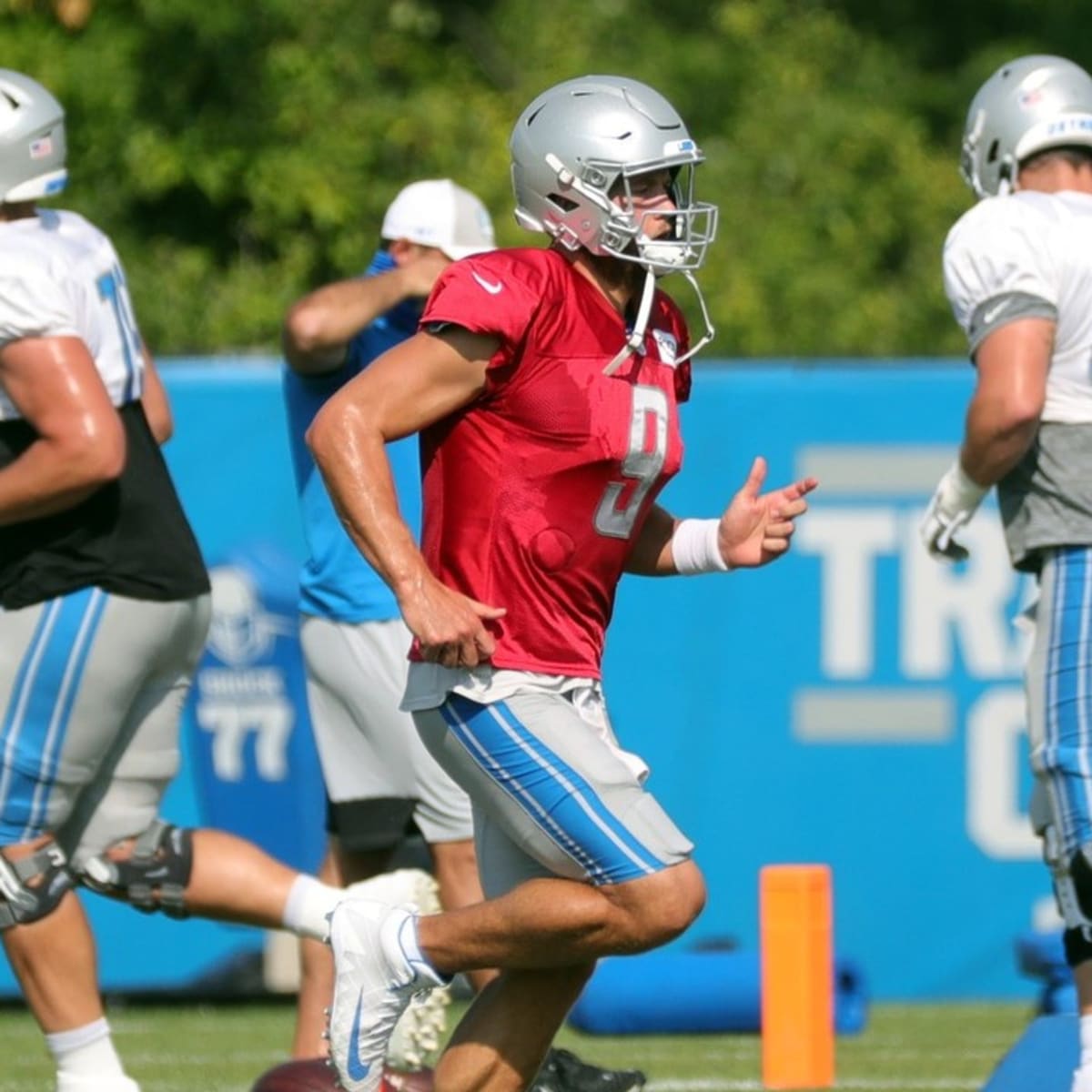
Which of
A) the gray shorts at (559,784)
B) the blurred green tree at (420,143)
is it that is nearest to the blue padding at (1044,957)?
the gray shorts at (559,784)

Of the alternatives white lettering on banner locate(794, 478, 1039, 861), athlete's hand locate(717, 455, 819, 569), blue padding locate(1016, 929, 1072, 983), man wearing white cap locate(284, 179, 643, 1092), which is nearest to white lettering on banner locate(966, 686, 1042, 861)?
white lettering on banner locate(794, 478, 1039, 861)

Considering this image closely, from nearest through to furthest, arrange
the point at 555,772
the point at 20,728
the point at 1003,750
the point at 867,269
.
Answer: the point at 555,772 → the point at 20,728 → the point at 1003,750 → the point at 867,269

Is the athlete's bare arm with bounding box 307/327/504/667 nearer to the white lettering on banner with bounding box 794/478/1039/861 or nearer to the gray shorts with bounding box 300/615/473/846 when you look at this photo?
the gray shorts with bounding box 300/615/473/846

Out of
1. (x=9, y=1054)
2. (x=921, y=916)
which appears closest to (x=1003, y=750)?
(x=921, y=916)

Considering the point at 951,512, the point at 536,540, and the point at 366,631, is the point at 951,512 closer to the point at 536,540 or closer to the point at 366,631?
the point at 536,540

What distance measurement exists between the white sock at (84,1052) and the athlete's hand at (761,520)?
1657mm

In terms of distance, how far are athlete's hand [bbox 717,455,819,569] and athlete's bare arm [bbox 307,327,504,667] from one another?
0.56m

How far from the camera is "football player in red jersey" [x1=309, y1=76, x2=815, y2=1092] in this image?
4.36 metres

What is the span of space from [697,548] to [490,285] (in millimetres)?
756

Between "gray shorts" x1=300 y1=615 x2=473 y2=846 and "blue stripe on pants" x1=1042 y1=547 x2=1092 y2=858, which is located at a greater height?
"blue stripe on pants" x1=1042 y1=547 x2=1092 y2=858

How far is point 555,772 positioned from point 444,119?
31.4 feet

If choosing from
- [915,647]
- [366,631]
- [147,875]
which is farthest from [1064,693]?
[915,647]

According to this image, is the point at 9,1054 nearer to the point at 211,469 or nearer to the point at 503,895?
the point at 211,469

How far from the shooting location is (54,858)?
5219 millimetres
